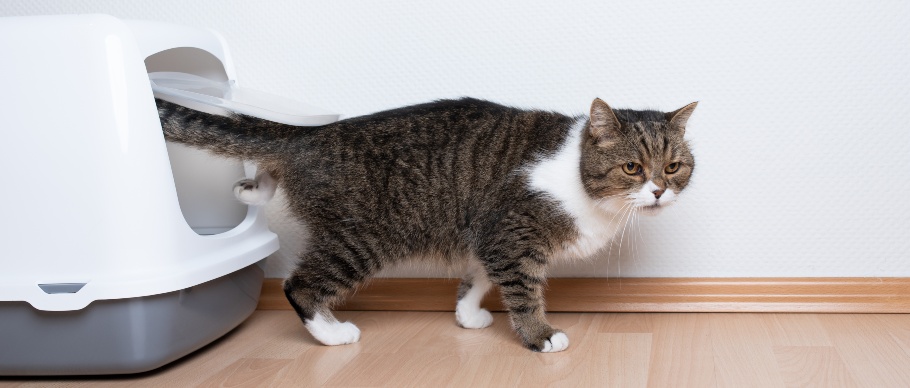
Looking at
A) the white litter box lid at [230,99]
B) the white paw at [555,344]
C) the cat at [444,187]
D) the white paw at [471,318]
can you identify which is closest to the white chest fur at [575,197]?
the cat at [444,187]

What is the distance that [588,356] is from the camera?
5.59 ft

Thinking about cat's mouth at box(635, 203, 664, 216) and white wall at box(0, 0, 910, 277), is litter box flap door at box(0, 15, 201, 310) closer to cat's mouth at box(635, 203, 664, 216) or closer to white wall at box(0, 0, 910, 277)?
white wall at box(0, 0, 910, 277)

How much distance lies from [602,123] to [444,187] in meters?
0.39

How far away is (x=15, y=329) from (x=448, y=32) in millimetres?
1219

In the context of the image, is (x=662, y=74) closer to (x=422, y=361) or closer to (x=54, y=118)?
(x=422, y=361)

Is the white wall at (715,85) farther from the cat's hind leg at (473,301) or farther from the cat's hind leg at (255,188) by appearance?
the cat's hind leg at (255,188)

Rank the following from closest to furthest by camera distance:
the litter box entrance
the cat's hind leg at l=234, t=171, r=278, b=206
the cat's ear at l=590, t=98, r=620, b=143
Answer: the cat's ear at l=590, t=98, r=620, b=143, the cat's hind leg at l=234, t=171, r=278, b=206, the litter box entrance

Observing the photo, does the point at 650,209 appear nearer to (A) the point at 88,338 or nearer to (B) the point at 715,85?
(B) the point at 715,85

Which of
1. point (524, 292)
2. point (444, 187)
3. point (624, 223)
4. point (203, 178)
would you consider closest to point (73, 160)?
point (203, 178)

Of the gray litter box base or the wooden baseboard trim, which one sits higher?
the gray litter box base

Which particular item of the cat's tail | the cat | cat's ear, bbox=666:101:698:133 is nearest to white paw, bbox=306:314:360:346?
the cat

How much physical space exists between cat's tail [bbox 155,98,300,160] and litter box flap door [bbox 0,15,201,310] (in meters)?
0.15

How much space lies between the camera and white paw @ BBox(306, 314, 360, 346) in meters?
1.83

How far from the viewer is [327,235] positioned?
182 cm
